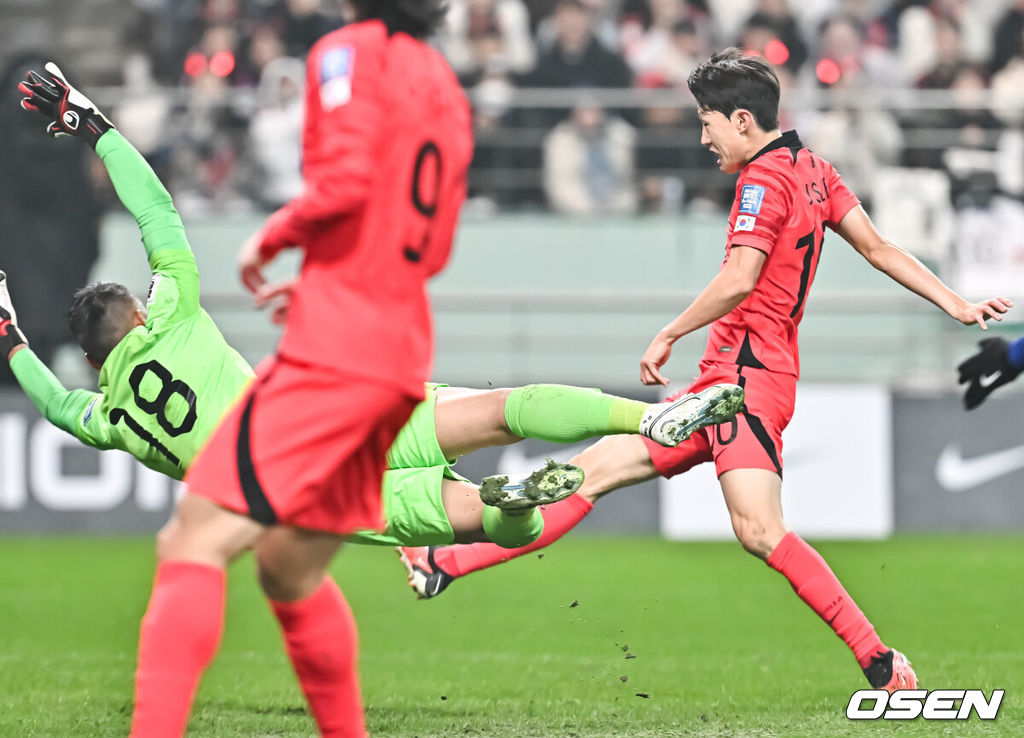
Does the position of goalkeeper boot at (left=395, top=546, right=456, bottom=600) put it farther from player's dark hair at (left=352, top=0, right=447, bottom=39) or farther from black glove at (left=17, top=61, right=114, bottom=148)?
player's dark hair at (left=352, top=0, right=447, bottom=39)

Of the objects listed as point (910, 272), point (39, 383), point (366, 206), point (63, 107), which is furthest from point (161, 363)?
point (910, 272)

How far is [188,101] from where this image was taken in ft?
47.3

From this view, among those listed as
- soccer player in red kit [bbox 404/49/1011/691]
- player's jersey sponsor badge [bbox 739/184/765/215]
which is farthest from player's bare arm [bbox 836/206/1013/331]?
player's jersey sponsor badge [bbox 739/184/765/215]

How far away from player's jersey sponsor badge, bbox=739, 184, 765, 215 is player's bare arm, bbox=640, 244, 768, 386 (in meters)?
0.19

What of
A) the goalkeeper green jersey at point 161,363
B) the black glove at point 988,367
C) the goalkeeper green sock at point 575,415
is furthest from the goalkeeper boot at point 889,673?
the goalkeeper green jersey at point 161,363

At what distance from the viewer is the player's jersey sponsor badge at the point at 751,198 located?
6027 millimetres

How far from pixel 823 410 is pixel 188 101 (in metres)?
6.31

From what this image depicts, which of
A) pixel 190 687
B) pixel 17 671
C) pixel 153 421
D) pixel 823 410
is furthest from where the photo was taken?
pixel 823 410

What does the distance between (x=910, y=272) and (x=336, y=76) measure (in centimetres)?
316

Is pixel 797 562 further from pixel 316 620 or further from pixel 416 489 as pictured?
pixel 316 620

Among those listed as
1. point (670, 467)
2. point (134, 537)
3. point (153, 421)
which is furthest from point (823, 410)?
point (153, 421)

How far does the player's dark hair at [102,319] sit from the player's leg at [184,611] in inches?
81.6

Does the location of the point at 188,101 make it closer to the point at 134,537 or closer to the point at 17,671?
the point at 134,537

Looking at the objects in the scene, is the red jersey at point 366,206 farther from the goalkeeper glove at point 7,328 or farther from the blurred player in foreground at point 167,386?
the goalkeeper glove at point 7,328
